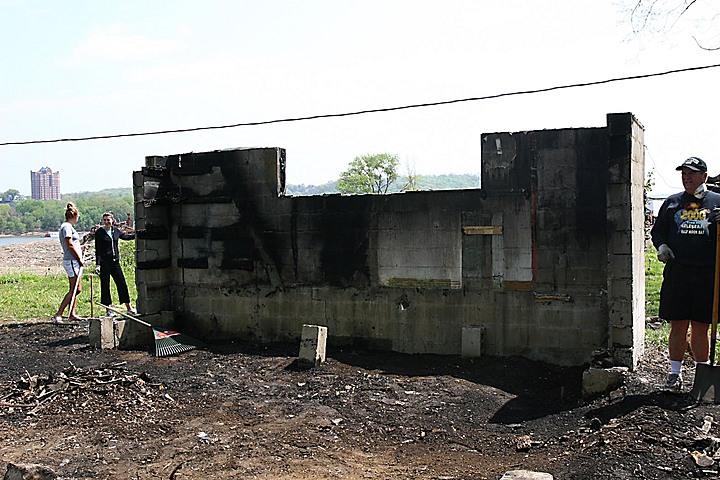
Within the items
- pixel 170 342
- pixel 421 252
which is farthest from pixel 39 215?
pixel 421 252

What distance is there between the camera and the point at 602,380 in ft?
22.5

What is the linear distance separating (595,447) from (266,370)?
4.53 metres

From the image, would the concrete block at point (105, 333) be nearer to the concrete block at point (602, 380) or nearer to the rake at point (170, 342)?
the rake at point (170, 342)

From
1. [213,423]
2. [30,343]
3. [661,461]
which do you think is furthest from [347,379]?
[30,343]

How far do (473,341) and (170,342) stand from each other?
4.48m

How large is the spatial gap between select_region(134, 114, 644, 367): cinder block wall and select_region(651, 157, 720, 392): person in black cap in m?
1.11

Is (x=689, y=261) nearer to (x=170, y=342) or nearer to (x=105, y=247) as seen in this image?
(x=170, y=342)

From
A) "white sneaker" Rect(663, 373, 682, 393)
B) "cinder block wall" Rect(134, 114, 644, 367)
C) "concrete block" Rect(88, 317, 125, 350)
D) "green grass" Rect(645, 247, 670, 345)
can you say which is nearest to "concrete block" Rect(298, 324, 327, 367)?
"cinder block wall" Rect(134, 114, 644, 367)

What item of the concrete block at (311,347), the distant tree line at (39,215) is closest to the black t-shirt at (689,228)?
the concrete block at (311,347)

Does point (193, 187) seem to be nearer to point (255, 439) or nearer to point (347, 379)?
point (347, 379)

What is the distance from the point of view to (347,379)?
26.3 feet

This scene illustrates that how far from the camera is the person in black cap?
6422 mm

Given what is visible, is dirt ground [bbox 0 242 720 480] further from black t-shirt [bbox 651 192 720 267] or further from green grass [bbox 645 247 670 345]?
black t-shirt [bbox 651 192 720 267]

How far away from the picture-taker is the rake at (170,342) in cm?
964
